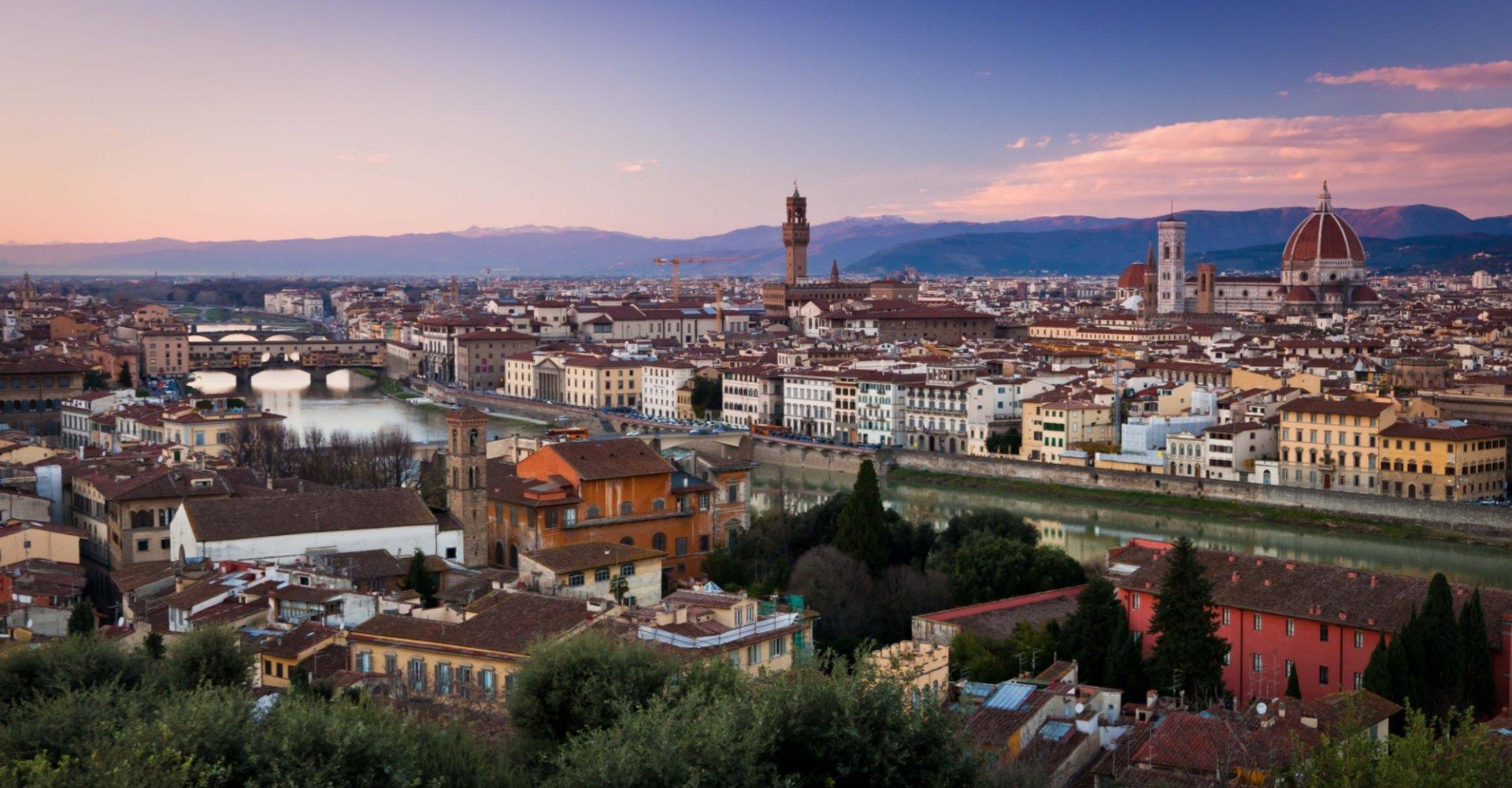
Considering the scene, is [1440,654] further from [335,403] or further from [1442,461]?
[335,403]

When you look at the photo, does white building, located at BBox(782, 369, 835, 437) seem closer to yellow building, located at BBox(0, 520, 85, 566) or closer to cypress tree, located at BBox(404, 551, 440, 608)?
yellow building, located at BBox(0, 520, 85, 566)

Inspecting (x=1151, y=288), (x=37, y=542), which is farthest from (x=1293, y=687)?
(x=1151, y=288)

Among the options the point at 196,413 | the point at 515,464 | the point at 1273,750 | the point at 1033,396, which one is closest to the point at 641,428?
the point at 1033,396

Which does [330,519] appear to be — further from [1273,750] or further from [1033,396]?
[1033,396]

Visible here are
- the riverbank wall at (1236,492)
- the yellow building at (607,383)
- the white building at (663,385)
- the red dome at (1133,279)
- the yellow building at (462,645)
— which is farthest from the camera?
the red dome at (1133,279)

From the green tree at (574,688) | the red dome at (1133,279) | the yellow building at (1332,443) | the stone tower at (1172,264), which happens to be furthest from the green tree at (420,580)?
the red dome at (1133,279)

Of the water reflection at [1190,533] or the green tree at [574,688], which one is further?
the water reflection at [1190,533]

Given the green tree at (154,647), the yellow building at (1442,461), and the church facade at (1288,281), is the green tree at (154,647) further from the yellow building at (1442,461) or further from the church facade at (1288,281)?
the church facade at (1288,281)
